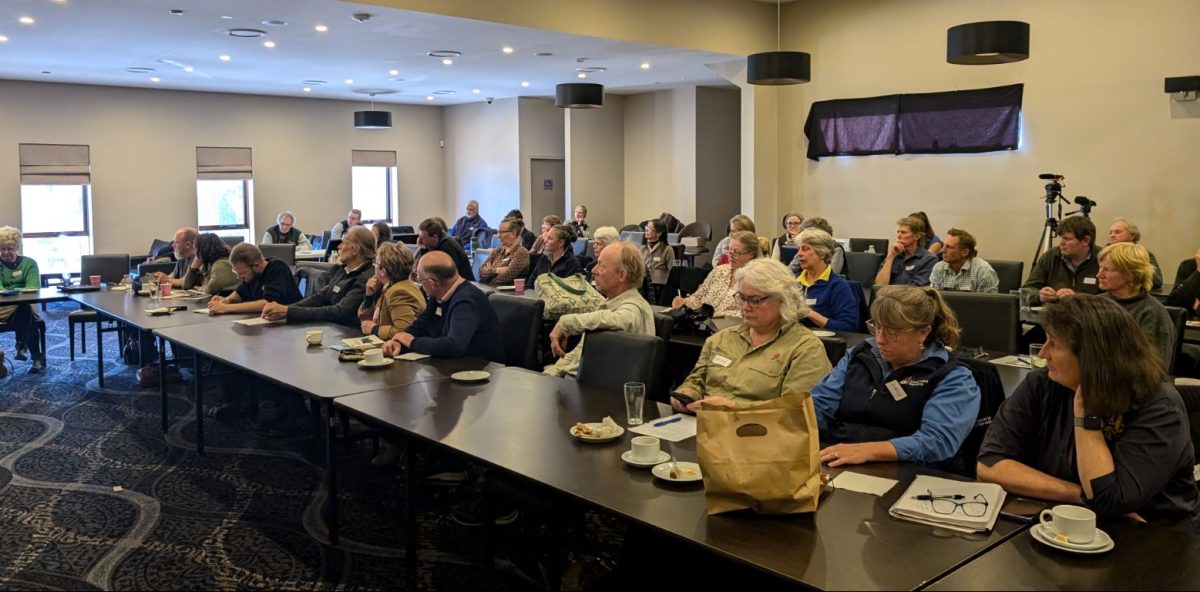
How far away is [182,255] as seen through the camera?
25.2ft

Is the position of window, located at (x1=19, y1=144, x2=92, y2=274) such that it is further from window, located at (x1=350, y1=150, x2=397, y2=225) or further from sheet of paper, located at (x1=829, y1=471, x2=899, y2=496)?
sheet of paper, located at (x1=829, y1=471, x2=899, y2=496)

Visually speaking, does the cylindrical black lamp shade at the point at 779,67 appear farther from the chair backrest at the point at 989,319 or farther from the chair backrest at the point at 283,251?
the chair backrest at the point at 283,251

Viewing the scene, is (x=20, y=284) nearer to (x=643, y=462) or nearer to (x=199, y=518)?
(x=199, y=518)

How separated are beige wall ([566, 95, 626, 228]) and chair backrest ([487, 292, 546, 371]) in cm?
1007

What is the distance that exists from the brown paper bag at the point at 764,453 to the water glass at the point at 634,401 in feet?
2.67

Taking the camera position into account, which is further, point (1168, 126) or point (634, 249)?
point (1168, 126)

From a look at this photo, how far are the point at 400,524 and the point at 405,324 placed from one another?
3.84 feet

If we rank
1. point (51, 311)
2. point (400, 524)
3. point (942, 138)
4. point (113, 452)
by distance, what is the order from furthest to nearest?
1. point (51, 311)
2. point (942, 138)
3. point (113, 452)
4. point (400, 524)

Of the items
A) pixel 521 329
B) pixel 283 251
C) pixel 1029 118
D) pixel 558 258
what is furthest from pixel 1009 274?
pixel 283 251

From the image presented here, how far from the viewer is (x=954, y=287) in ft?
21.0

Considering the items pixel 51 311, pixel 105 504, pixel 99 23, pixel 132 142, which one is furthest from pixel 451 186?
pixel 105 504

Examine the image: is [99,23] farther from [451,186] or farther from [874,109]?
[451,186]

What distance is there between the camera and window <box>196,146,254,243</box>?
1391 centimetres

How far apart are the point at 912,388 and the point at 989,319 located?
193cm
